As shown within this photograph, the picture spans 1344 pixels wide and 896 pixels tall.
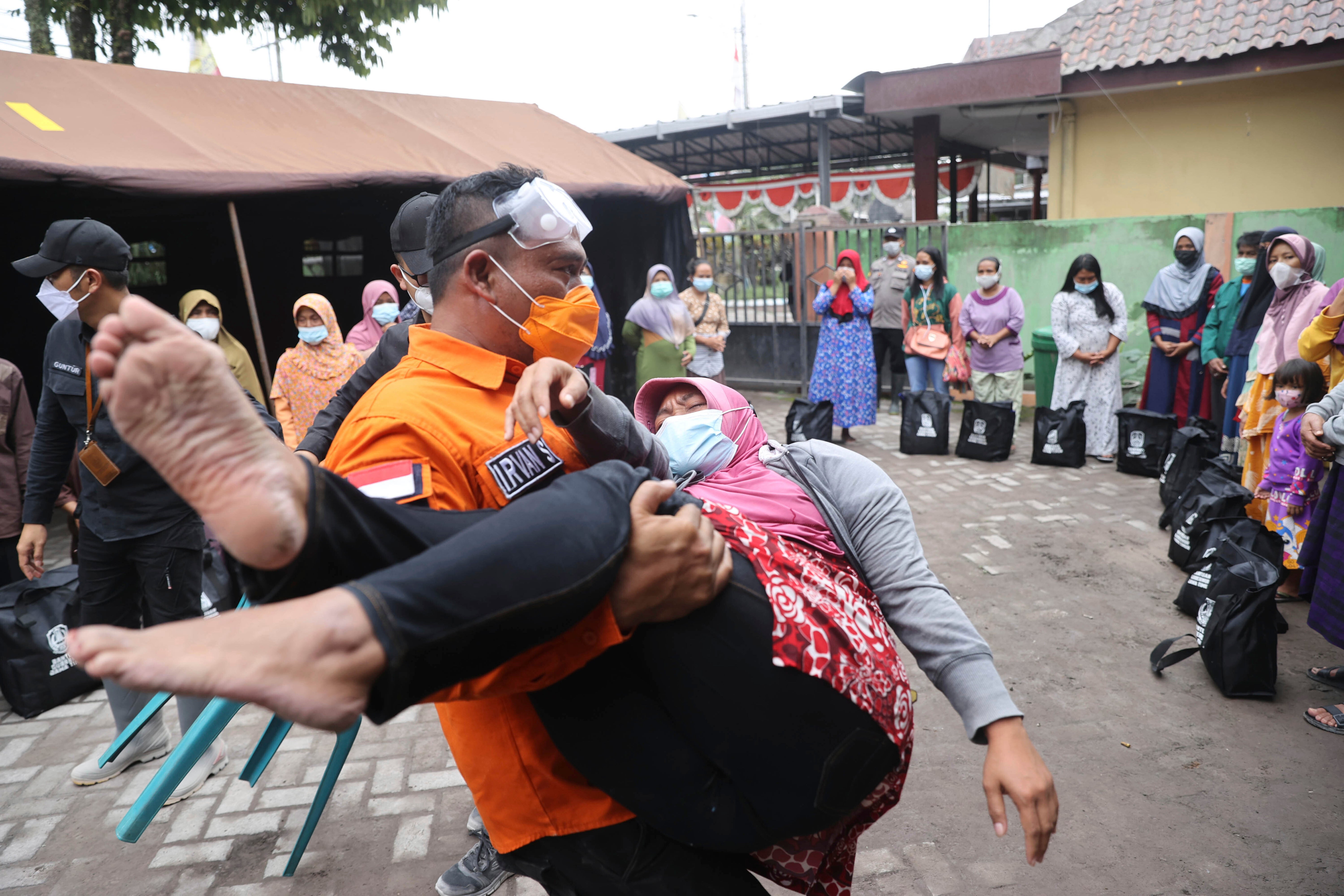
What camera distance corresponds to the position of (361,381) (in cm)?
322

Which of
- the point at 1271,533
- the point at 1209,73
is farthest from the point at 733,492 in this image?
the point at 1209,73

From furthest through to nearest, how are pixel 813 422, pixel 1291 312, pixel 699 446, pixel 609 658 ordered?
pixel 813 422 < pixel 1291 312 < pixel 699 446 < pixel 609 658

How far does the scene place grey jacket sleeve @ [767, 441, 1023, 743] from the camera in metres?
1.52

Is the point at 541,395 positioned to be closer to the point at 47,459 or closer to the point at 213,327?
Answer: the point at 47,459

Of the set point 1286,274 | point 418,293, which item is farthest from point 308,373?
point 1286,274

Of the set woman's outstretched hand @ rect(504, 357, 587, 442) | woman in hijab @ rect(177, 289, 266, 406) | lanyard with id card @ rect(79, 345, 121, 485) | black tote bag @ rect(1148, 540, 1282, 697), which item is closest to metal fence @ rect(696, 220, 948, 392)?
woman in hijab @ rect(177, 289, 266, 406)

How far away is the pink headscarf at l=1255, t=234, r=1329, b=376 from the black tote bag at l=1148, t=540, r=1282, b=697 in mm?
2140

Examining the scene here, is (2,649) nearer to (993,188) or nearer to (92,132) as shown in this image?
Result: (92,132)

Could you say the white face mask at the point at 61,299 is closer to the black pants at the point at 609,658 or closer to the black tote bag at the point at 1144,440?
the black pants at the point at 609,658

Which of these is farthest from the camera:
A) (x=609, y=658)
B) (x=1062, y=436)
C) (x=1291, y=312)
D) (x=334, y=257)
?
(x=334, y=257)

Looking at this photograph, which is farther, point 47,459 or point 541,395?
point 47,459

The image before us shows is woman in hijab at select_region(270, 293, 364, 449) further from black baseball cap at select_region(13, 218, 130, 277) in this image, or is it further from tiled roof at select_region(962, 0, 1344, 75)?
tiled roof at select_region(962, 0, 1344, 75)

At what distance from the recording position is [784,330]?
12.2m

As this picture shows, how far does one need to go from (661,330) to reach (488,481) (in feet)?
23.4
